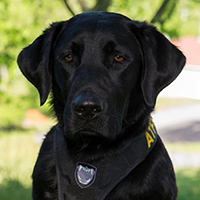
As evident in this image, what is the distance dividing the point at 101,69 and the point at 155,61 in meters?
0.47

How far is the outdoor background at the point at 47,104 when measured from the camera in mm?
7793

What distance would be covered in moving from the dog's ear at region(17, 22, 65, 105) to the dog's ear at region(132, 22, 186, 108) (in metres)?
0.68

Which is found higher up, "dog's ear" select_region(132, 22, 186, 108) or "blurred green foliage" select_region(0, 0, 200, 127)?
"blurred green foliage" select_region(0, 0, 200, 127)

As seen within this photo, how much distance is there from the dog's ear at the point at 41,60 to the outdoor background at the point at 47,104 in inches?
12.7

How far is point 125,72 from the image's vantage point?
12.3 ft

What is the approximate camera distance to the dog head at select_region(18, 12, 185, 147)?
3557mm

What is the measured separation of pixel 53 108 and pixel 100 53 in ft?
2.27

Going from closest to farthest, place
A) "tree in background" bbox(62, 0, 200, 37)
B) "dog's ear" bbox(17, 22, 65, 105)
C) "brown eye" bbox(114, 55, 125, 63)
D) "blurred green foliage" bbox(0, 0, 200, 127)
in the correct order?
"brown eye" bbox(114, 55, 125, 63) → "dog's ear" bbox(17, 22, 65, 105) → "tree in background" bbox(62, 0, 200, 37) → "blurred green foliage" bbox(0, 0, 200, 127)

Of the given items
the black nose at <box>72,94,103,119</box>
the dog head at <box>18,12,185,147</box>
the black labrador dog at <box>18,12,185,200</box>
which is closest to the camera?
the black nose at <box>72,94,103,119</box>

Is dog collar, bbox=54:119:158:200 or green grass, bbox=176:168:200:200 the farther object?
green grass, bbox=176:168:200:200

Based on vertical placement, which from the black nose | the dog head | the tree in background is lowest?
the black nose

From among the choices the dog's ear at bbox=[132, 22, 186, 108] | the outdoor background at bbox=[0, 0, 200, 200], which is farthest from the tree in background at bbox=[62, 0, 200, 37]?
the dog's ear at bbox=[132, 22, 186, 108]

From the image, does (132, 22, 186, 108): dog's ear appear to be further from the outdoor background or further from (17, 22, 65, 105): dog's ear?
(17, 22, 65, 105): dog's ear

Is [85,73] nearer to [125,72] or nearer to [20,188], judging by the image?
[125,72]
